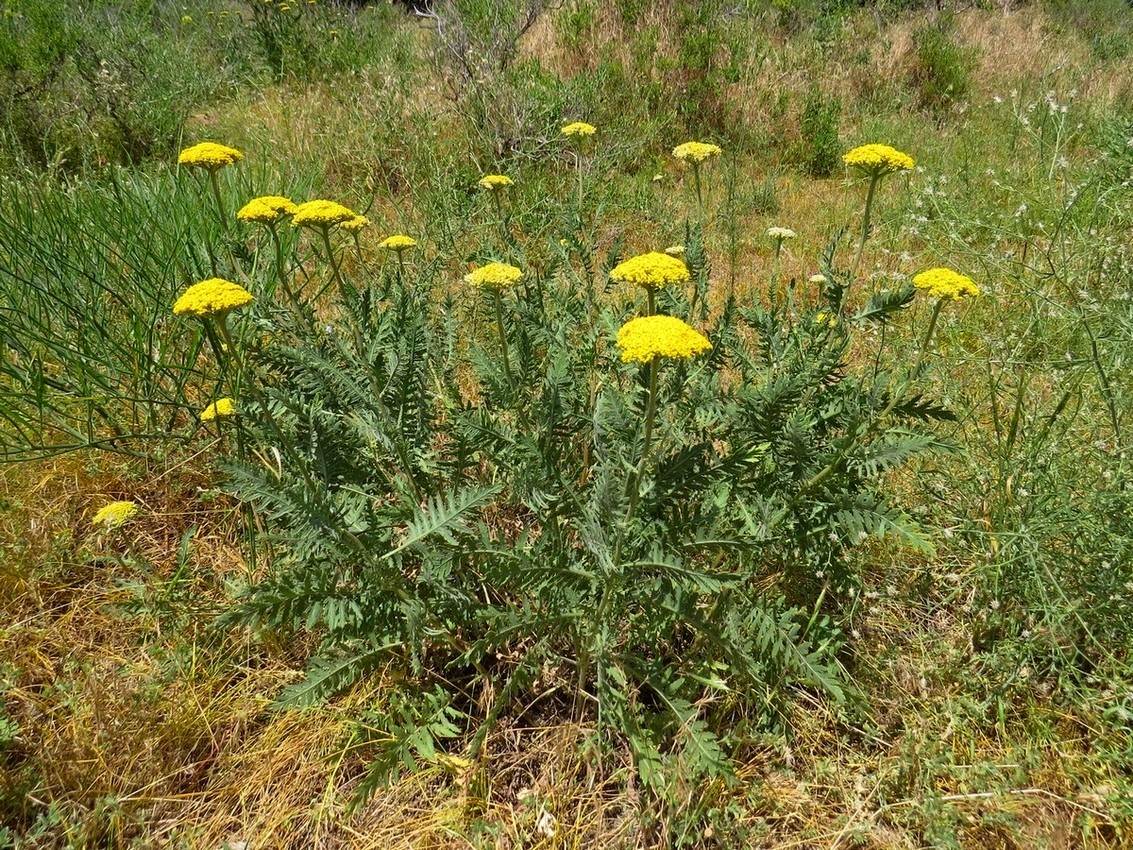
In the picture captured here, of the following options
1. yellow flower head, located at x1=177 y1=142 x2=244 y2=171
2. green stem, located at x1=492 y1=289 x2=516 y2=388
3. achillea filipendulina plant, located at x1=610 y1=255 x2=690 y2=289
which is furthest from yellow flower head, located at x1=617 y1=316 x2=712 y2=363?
yellow flower head, located at x1=177 y1=142 x2=244 y2=171

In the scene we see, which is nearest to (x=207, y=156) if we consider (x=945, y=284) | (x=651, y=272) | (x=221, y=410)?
(x=221, y=410)

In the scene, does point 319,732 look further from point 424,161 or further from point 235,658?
point 424,161

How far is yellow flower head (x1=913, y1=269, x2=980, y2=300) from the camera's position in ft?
4.67

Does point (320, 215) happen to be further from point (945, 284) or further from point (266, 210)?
point (945, 284)

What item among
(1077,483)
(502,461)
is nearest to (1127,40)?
(1077,483)

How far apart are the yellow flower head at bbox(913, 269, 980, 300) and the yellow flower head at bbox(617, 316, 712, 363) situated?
60 centimetres

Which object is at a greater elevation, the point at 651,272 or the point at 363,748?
the point at 651,272

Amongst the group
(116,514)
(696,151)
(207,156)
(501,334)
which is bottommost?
(116,514)

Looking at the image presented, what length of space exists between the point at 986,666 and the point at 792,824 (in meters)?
0.71

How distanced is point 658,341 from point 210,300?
86 cm

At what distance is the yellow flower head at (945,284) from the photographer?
1.42 metres

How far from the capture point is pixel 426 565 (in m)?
1.50

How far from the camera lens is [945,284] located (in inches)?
56.6

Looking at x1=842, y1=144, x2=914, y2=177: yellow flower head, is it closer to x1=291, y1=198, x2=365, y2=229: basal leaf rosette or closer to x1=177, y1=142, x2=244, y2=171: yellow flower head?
x1=291, y1=198, x2=365, y2=229: basal leaf rosette
